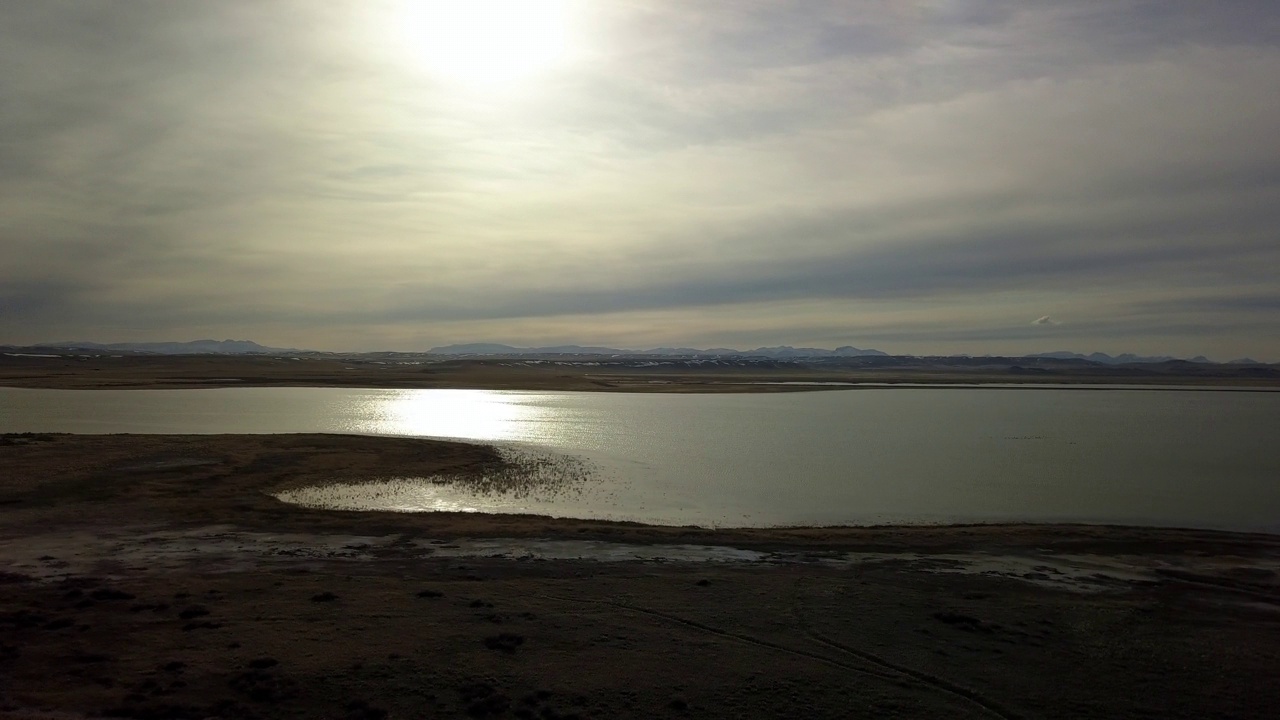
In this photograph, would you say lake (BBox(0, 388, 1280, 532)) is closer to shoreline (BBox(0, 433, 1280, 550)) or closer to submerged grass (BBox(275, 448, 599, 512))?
submerged grass (BBox(275, 448, 599, 512))

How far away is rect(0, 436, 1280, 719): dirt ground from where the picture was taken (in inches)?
390

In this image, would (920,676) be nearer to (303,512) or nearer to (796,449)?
(303,512)

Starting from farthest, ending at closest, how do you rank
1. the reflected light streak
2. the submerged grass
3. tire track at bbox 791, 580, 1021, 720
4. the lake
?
1. the reflected light streak
2. the lake
3. the submerged grass
4. tire track at bbox 791, 580, 1021, 720

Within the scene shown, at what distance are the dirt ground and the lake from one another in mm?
3585

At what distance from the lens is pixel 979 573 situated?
16.0 metres

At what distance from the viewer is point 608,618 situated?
41.4 ft

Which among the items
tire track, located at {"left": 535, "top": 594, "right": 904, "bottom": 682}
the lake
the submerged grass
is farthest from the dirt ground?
the lake

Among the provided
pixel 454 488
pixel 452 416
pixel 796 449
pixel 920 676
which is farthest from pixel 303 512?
pixel 452 416

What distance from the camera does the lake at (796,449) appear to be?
23781 mm

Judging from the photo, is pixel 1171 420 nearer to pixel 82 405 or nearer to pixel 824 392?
pixel 824 392

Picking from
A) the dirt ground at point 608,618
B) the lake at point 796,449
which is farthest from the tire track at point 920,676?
the lake at point 796,449

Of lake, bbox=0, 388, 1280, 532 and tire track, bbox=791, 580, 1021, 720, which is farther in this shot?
lake, bbox=0, 388, 1280, 532

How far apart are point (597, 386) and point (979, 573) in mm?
74664

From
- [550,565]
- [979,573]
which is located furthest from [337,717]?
[979,573]
